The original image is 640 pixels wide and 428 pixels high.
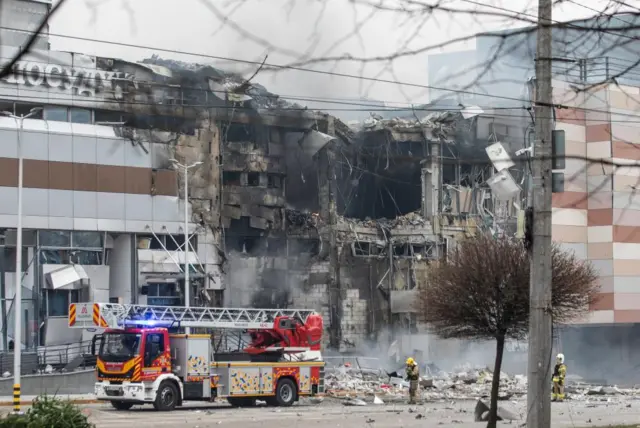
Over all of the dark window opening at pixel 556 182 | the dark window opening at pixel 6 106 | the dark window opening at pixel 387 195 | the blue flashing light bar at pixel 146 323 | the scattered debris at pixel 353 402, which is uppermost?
the dark window opening at pixel 6 106

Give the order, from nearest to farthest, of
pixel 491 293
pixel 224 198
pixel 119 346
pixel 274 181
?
pixel 491 293 → pixel 119 346 → pixel 224 198 → pixel 274 181

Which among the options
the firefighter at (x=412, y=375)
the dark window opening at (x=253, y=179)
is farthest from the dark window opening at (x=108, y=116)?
the firefighter at (x=412, y=375)

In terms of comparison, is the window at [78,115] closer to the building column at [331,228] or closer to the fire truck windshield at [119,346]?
the building column at [331,228]

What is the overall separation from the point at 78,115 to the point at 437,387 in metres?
23.1

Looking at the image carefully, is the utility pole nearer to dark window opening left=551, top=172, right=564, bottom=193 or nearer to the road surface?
dark window opening left=551, top=172, right=564, bottom=193

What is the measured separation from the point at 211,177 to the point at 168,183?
362 centimetres

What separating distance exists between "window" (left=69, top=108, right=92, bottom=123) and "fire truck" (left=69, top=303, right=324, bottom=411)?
22499mm

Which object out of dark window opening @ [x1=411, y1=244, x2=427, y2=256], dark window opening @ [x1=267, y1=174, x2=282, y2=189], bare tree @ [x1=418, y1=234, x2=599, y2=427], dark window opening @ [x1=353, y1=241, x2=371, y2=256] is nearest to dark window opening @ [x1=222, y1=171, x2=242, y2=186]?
dark window opening @ [x1=267, y1=174, x2=282, y2=189]

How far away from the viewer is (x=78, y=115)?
52.5 m

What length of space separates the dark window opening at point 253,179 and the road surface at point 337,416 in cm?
2775

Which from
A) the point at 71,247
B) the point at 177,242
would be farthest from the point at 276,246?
the point at 71,247

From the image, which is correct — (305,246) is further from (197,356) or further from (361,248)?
(197,356)

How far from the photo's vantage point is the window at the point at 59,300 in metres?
50.2

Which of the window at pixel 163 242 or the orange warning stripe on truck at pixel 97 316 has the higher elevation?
the window at pixel 163 242
